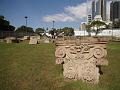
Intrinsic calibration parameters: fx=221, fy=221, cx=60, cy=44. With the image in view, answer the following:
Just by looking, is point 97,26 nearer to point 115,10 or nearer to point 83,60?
point 115,10

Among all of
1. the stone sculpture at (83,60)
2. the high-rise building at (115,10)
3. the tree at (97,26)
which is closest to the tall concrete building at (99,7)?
the high-rise building at (115,10)

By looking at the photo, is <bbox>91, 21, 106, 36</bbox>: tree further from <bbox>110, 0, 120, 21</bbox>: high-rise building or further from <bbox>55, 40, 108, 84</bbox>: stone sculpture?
<bbox>55, 40, 108, 84</bbox>: stone sculpture

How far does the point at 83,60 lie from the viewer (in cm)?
664

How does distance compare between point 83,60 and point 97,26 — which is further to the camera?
point 97,26

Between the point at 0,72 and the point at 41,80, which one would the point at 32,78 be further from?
the point at 0,72

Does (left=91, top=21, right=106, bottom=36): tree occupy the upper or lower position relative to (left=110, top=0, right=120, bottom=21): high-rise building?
lower

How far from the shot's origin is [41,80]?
6.94m

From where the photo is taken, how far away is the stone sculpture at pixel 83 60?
6.45 metres

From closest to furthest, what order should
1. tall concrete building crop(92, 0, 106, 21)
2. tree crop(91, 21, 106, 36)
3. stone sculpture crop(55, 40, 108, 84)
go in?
stone sculpture crop(55, 40, 108, 84), tree crop(91, 21, 106, 36), tall concrete building crop(92, 0, 106, 21)

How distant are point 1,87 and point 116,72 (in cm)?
423

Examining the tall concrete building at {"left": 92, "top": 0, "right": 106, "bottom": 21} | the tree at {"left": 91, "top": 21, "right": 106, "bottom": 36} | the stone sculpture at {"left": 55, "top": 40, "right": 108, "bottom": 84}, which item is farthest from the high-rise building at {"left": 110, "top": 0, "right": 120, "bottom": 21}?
the stone sculpture at {"left": 55, "top": 40, "right": 108, "bottom": 84}

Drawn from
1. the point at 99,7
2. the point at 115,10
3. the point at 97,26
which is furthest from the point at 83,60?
the point at 99,7

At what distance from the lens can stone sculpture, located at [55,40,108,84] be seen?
6453 mm

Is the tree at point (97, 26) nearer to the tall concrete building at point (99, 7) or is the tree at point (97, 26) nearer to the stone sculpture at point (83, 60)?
the tall concrete building at point (99, 7)
